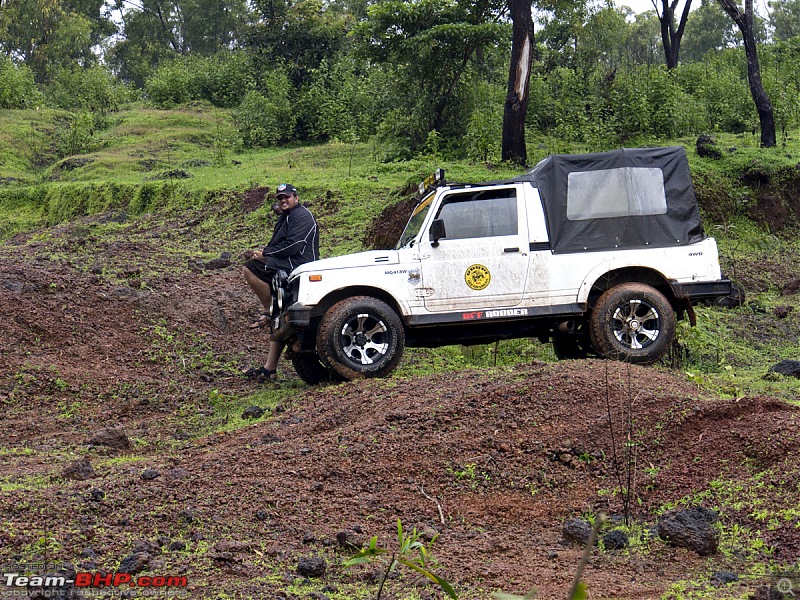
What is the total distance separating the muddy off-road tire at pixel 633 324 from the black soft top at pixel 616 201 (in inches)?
19.1

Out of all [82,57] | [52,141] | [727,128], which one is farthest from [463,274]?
[82,57]

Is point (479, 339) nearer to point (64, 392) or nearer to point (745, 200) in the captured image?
point (64, 392)

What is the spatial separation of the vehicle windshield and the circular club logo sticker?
0.60 metres

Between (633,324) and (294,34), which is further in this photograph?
(294,34)

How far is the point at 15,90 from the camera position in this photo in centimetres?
2769

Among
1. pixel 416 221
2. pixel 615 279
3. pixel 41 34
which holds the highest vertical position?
pixel 41 34

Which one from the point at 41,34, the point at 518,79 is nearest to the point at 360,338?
the point at 518,79

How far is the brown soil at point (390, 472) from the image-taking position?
4812mm

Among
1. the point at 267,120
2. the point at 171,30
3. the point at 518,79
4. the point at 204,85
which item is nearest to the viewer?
the point at 518,79

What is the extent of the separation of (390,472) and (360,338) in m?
2.96

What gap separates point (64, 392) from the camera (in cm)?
959

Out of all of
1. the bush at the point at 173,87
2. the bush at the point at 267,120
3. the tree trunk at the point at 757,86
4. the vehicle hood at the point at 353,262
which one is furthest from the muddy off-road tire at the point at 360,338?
the bush at the point at 173,87

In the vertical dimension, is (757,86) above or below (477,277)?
above

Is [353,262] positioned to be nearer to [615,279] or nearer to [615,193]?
[615,279]
